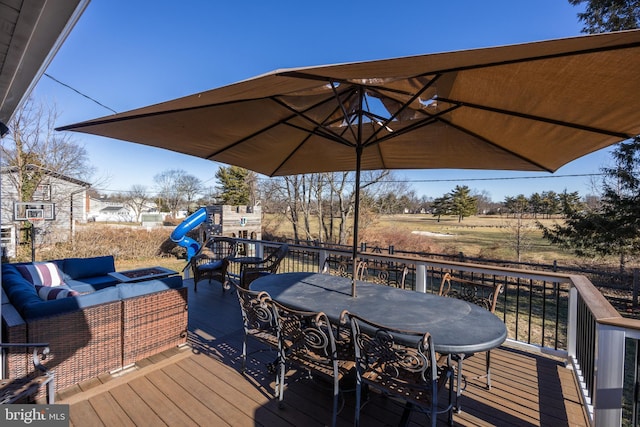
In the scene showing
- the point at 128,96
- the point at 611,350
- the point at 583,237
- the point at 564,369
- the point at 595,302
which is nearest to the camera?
the point at 611,350

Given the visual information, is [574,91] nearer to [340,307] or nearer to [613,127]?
[613,127]

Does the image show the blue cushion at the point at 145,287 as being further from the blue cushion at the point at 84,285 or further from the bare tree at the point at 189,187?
the bare tree at the point at 189,187

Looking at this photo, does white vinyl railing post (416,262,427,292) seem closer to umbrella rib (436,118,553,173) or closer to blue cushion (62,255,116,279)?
umbrella rib (436,118,553,173)

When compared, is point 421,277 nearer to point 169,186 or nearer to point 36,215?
point 36,215

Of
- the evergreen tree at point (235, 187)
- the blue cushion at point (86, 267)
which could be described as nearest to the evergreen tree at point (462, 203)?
the evergreen tree at point (235, 187)

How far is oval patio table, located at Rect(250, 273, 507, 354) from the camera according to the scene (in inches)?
64.9

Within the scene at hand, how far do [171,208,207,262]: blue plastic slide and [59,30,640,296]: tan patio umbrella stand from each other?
8780 millimetres

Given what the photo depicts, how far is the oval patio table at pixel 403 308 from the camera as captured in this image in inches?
64.9

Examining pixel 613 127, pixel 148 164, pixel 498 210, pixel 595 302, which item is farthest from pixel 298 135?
pixel 148 164

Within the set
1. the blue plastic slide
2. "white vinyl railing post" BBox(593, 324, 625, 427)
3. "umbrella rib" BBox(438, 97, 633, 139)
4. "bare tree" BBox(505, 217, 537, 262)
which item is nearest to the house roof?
"umbrella rib" BBox(438, 97, 633, 139)

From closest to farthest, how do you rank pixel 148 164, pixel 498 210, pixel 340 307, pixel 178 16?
pixel 340 307, pixel 178 16, pixel 498 210, pixel 148 164

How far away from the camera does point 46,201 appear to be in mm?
10594

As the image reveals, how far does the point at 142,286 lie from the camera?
2.72m

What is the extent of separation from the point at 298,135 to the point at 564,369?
11.1ft
